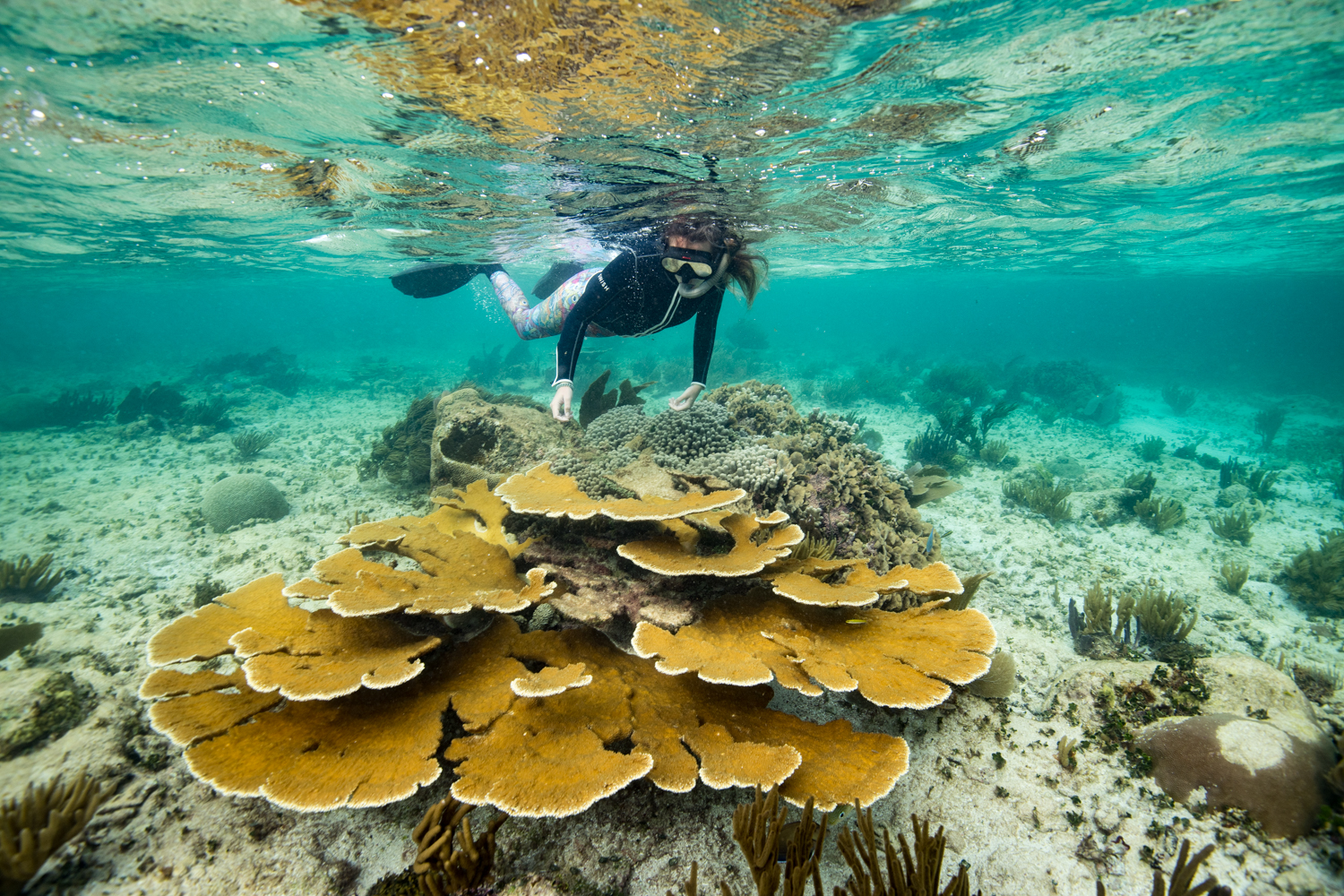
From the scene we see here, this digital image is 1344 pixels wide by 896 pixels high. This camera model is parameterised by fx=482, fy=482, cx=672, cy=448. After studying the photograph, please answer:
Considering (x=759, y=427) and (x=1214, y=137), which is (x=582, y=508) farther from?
(x=1214, y=137)

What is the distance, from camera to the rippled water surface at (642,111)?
5.23 m

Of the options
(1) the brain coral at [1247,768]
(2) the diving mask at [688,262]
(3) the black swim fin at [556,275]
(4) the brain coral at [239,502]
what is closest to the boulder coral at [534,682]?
(1) the brain coral at [1247,768]

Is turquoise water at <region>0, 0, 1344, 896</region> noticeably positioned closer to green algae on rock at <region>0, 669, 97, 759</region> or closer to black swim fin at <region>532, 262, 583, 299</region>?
green algae on rock at <region>0, 669, 97, 759</region>

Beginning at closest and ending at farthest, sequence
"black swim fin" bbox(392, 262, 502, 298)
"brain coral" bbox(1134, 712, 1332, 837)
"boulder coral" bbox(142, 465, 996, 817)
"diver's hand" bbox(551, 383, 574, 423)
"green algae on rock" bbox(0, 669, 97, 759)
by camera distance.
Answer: "boulder coral" bbox(142, 465, 996, 817) < "brain coral" bbox(1134, 712, 1332, 837) < "green algae on rock" bbox(0, 669, 97, 759) < "diver's hand" bbox(551, 383, 574, 423) < "black swim fin" bbox(392, 262, 502, 298)

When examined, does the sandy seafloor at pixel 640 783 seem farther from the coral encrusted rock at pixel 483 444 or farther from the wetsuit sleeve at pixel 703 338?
the wetsuit sleeve at pixel 703 338

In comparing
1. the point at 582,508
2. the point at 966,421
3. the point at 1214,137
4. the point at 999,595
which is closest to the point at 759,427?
the point at 999,595

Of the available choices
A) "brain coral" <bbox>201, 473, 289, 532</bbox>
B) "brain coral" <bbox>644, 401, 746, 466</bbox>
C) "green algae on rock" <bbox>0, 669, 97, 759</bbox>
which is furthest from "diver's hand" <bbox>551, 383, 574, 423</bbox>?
"brain coral" <bbox>201, 473, 289, 532</bbox>

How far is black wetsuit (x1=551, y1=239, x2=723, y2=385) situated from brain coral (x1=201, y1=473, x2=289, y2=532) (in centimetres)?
616

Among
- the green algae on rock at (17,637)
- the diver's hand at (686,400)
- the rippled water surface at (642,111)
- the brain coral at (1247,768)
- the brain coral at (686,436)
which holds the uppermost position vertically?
the rippled water surface at (642,111)

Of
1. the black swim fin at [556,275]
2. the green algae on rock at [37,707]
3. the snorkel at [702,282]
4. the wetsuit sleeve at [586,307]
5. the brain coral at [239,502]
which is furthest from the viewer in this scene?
the black swim fin at [556,275]

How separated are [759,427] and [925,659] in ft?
15.6

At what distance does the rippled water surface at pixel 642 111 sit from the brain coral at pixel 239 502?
19.1 feet

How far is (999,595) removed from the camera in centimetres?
640

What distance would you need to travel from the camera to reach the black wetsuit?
232 inches
